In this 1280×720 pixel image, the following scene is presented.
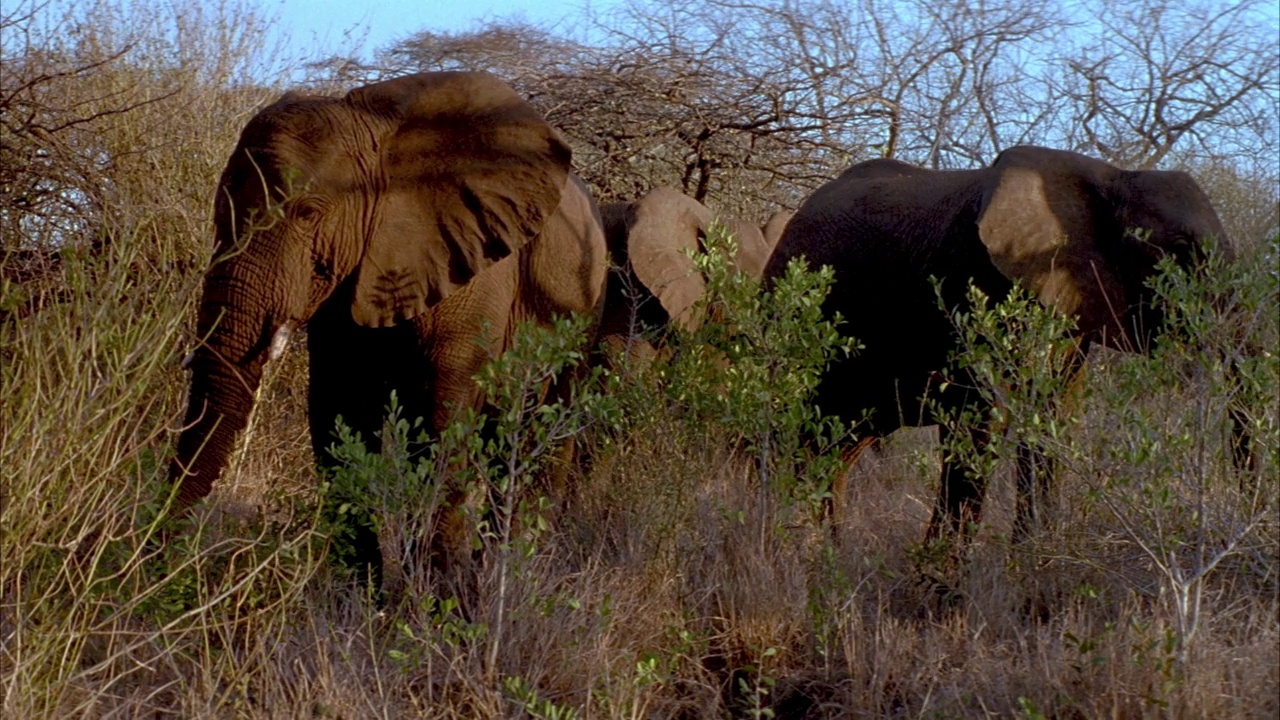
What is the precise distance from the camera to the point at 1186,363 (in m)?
5.25

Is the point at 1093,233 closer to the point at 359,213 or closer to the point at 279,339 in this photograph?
the point at 359,213

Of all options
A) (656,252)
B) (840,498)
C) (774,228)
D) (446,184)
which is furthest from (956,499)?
(774,228)

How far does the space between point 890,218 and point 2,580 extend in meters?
5.06

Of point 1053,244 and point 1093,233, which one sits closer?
point 1053,244

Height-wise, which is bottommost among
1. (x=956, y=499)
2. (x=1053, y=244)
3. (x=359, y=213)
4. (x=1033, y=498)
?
(x=956, y=499)

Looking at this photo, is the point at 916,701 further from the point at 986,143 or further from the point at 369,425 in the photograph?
the point at 986,143

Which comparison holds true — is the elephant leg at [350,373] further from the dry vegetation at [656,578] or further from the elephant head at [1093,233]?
the elephant head at [1093,233]

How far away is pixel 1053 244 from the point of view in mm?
6812

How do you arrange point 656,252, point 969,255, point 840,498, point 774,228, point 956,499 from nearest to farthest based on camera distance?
point 956,499
point 969,255
point 840,498
point 656,252
point 774,228

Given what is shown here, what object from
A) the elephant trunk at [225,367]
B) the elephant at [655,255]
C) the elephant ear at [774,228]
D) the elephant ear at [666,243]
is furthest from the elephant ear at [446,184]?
the elephant ear at [774,228]

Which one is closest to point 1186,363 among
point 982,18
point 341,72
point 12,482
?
point 12,482

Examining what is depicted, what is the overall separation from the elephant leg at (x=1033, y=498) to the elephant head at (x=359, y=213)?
6.96ft

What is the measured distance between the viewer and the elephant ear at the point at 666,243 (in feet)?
29.4

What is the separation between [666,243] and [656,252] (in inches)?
3.2
